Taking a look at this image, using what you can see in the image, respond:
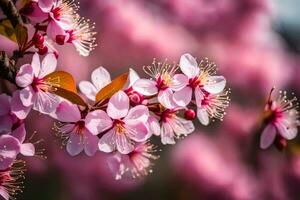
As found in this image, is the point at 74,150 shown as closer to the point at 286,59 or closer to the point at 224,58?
the point at 224,58

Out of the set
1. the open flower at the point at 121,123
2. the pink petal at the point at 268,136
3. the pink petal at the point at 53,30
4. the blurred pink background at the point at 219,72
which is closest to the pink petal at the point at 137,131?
the open flower at the point at 121,123

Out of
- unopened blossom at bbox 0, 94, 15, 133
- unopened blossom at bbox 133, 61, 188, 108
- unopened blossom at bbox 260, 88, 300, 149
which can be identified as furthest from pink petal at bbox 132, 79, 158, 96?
unopened blossom at bbox 260, 88, 300, 149

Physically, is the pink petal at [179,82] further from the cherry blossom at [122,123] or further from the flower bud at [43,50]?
the flower bud at [43,50]

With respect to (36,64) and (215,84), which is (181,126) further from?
(36,64)

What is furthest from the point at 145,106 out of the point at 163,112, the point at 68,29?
the point at 68,29

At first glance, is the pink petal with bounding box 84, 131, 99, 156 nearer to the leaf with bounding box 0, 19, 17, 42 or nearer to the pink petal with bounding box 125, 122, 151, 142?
the pink petal with bounding box 125, 122, 151, 142
